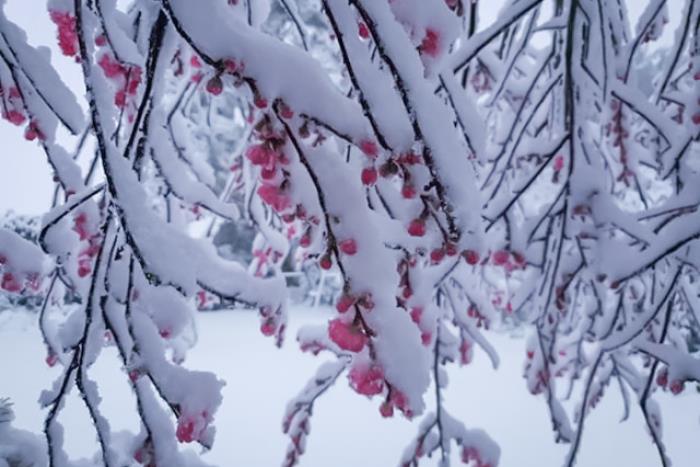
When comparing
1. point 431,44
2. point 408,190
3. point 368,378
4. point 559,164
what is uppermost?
point 559,164

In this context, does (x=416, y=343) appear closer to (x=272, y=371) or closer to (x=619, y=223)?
(x=619, y=223)

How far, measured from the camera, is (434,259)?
2.86ft

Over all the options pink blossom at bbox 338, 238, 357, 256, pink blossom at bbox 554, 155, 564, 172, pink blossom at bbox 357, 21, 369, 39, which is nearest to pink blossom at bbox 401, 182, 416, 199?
pink blossom at bbox 338, 238, 357, 256

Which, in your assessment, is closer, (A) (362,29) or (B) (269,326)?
(A) (362,29)

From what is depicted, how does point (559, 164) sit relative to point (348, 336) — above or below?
above

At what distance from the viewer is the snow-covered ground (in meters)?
3.08

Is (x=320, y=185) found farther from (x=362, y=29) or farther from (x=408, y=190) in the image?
(x=362, y=29)

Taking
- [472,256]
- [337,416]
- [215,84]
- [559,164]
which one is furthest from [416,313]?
[337,416]

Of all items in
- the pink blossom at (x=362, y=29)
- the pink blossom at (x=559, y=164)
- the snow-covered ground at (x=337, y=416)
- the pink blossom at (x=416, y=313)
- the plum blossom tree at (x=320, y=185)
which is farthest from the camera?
the snow-covered ground at (x=337, y=416)

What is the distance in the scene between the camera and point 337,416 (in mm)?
3602

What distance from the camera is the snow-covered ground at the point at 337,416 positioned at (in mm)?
3076

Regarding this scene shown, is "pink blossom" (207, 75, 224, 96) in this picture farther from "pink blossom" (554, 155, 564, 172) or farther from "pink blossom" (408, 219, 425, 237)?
"pink blossom" (554, 155, 564, 172)

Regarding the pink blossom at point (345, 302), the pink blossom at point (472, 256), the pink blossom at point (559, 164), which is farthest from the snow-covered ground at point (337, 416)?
the pink blossom at point (345, 302)

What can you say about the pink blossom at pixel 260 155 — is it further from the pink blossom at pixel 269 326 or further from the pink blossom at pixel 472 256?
the pink blossom at pixel 269 326
